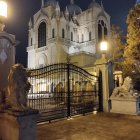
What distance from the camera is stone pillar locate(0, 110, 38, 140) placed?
440 centimetres

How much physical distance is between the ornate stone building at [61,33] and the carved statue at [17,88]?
3676cm

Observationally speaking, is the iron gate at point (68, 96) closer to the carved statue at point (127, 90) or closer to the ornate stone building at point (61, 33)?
the carved statue at point (127, 90)

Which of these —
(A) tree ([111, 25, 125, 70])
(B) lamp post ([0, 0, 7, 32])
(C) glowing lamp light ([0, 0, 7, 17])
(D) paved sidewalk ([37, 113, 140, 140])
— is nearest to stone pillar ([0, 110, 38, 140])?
(D) paved sidewalk ([37, 113, 140, 140])

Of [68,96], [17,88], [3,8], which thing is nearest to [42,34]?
[68,96]

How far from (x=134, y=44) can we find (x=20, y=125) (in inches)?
570

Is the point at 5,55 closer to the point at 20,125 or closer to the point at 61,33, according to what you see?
the point at 20,125

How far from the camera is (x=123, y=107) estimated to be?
10.4 metres

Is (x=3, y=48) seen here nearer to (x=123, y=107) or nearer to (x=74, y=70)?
(x=74, y=70)

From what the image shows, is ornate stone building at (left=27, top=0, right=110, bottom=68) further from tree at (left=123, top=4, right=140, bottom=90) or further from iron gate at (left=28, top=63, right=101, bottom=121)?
iron gate at (left=28, top=63, right=101, bottom=121)

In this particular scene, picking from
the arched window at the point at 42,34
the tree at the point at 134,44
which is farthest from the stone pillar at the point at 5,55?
the arched window at the point at 42,34

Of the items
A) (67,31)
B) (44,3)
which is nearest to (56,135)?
(67,31)

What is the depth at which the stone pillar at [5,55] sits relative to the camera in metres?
5.23

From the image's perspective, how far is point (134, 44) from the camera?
55.3ft

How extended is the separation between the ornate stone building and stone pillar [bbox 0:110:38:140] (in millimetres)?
37018
